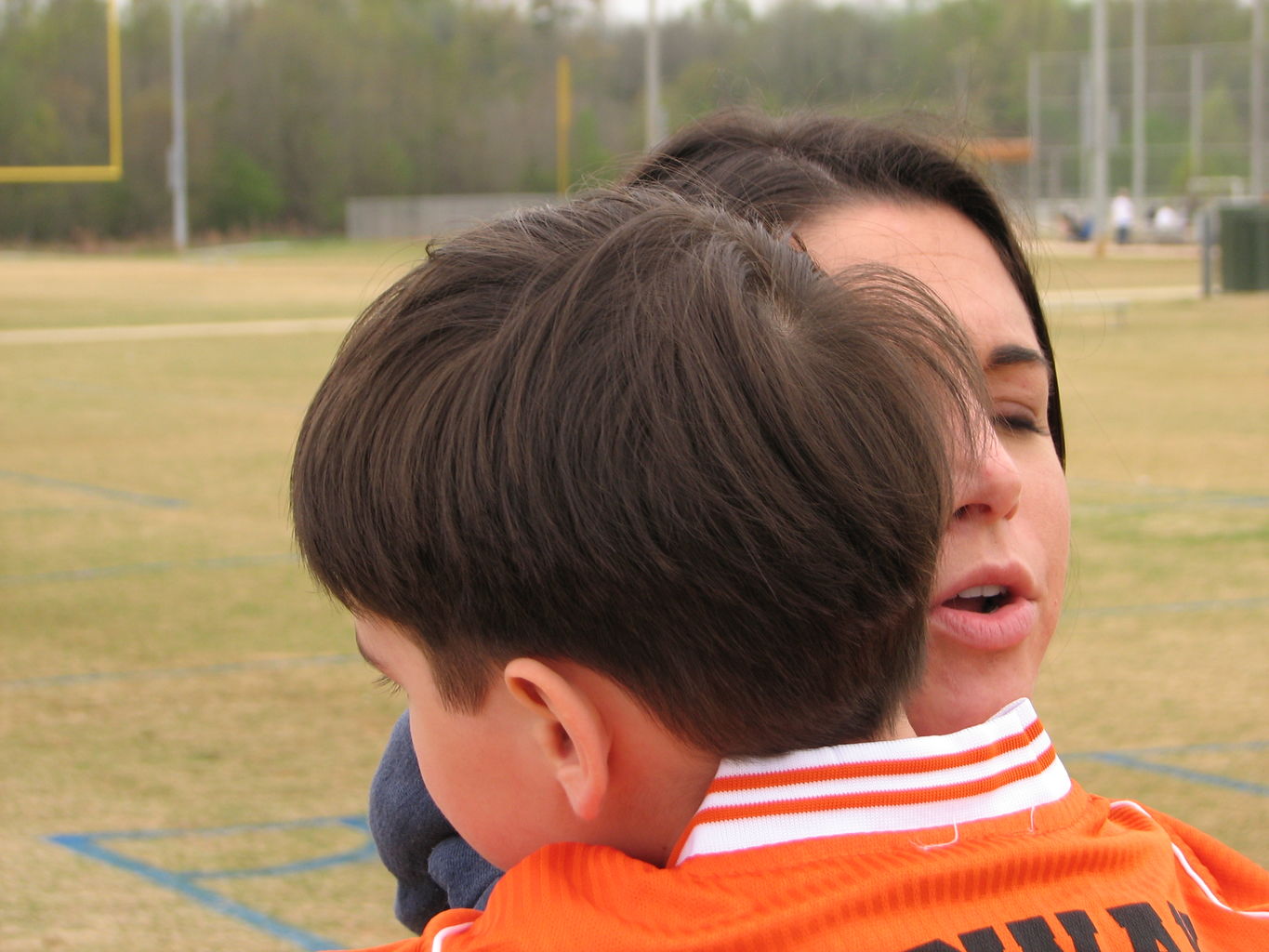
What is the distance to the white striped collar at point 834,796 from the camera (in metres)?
0.91

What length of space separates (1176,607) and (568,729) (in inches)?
160

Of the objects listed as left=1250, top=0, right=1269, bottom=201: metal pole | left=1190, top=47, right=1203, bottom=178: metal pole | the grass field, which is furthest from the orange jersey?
left=1190, top=47, right=1203, bottom=178: metal pole

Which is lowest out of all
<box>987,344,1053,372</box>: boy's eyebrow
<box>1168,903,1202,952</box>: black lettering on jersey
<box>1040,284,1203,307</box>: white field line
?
<box>1168,903,1202,952</box>: black lettering on jersey

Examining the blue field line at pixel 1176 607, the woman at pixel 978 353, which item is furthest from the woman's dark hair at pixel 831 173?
the blue field line at pixel 1176 607

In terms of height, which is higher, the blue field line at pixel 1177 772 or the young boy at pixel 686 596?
the young boy at pixel 686 596

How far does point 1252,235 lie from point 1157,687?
15297mm

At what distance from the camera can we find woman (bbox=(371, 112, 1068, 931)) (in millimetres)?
1197

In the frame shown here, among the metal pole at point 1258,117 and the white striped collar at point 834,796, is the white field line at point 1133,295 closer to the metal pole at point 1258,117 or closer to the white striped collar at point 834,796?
the metal pole at point 1258,117

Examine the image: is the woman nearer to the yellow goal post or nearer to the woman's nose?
the woman's nose

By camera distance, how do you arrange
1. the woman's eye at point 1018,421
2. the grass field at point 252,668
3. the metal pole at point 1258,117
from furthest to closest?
the metal pole at point 1258,117, the grass field at point 252,668, the woman's eye at point 1018,421

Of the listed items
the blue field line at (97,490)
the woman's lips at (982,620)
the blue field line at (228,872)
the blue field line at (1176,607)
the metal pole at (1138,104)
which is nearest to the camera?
the woman's lips at (982,620)

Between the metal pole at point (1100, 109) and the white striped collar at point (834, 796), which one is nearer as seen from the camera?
the white striped collar at point (834, 796)

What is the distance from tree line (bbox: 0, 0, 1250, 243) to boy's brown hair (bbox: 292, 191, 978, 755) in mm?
35514

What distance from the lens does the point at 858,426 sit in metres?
0.88
